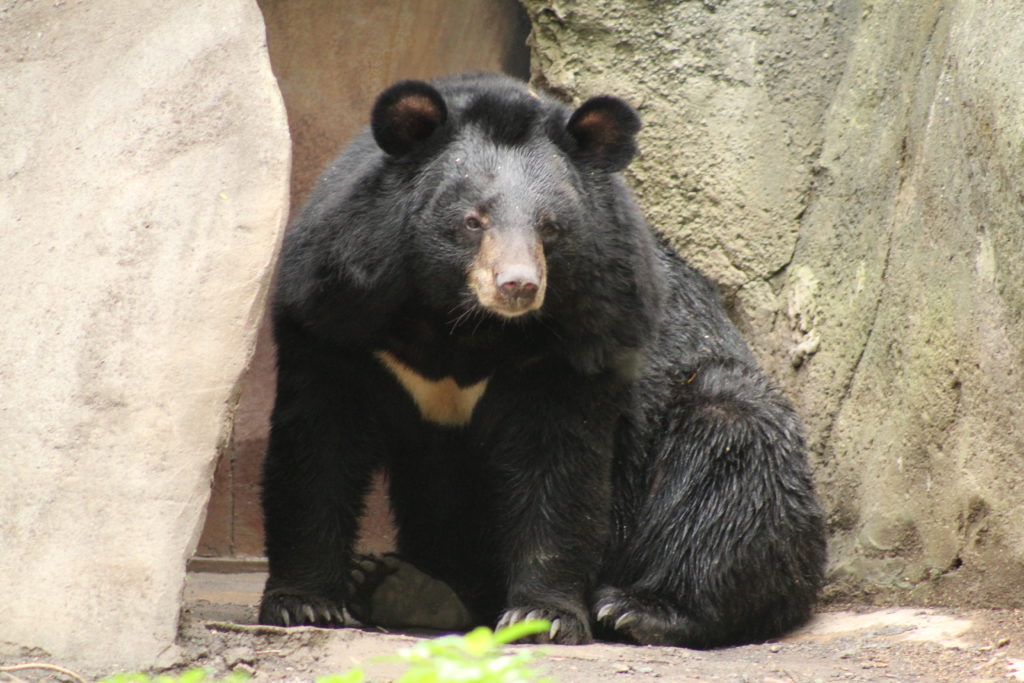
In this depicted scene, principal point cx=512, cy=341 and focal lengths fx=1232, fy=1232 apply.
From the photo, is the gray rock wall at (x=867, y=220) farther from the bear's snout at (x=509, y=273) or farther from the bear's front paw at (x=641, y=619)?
the bear's snout at (x=509, y=273)

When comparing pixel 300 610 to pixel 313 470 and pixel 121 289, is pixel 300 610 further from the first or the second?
pixel 121 289

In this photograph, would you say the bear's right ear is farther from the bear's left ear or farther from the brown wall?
the brown wall

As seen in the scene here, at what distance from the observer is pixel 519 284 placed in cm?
393

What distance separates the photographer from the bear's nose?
394 cm

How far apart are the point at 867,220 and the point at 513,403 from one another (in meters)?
1.94

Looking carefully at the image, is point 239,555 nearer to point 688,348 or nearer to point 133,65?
point 688,348

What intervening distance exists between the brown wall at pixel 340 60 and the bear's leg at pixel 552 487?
2.19 meters

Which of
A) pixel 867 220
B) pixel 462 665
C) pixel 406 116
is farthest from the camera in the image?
pixel 867 220

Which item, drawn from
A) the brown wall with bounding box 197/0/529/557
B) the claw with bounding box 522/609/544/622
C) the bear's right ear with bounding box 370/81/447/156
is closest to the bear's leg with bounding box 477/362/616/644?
the claw with bounding box 522/609/544/622

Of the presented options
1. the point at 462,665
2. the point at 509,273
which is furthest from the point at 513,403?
the point at 462,665

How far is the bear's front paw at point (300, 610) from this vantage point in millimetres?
4402

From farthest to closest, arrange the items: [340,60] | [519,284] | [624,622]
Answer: [340,60], [624,622], [519,284]

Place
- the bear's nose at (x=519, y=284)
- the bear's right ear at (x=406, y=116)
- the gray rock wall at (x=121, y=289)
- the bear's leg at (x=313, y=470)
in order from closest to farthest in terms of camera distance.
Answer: the gray rock wall at (x=121, y=289)
the bear's nose at (x=519, y=284)
the bear's right ear at (x=406, y=116)
the bear's leg at (x=313, y=470)

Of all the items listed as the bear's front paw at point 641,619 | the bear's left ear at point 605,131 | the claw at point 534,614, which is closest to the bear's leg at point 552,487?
the claw at point 534,614
